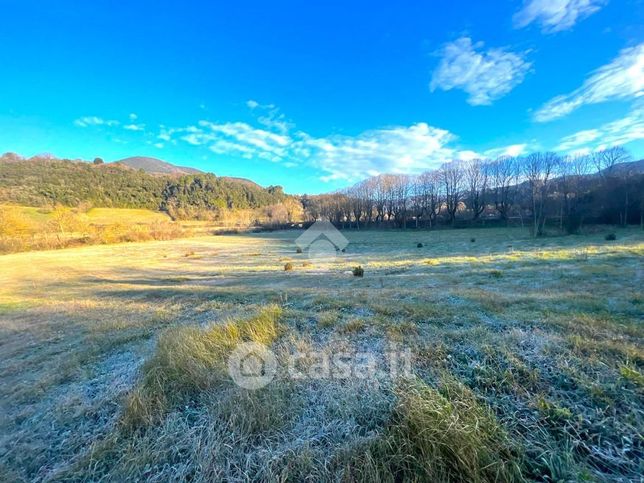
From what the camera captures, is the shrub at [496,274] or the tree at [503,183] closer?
the shrub at [496,274]

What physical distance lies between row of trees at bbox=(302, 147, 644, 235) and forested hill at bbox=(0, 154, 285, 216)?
4365 cm

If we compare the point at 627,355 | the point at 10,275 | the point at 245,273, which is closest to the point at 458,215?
the point at 245,273

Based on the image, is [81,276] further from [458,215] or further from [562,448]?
[458,215]

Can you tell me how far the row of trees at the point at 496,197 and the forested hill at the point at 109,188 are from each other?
43651 millimetres

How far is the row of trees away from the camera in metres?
32.3

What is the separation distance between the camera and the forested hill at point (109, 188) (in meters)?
62.4

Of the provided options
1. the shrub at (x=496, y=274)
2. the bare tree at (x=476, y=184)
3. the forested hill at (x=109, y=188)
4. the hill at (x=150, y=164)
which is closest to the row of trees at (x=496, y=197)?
the bare tree at (x=476, y=184)

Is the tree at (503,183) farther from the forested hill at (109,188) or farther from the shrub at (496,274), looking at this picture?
the forested hill at (109,188)

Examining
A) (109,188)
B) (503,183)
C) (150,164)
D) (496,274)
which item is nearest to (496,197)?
(503,183)

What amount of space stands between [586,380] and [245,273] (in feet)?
52.3

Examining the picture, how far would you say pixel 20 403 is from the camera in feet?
12.6

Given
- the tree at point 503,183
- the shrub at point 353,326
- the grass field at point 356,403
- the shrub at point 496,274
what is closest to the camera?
the grass field at point 356,403

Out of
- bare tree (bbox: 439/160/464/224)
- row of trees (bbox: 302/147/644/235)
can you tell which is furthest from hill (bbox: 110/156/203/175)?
bare tree (bbox: 439/160/464/224)

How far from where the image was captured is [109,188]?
79250 mm
